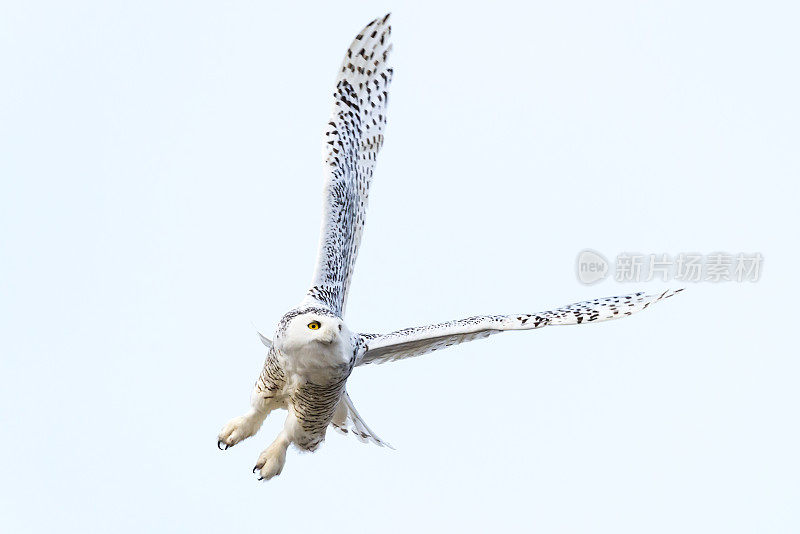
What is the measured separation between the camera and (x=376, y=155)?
33.3 ft

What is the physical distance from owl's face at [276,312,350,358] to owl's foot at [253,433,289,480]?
106cm

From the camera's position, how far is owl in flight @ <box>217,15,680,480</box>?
866 centimetres

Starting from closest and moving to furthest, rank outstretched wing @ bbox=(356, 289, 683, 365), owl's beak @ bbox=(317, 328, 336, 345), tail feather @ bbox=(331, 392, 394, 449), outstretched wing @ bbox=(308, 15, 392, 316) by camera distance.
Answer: owl's beak @ bbox=(317, 328, 336, 345) < outstretched wing @ bbox=(356, 289, 683, 365) < outstretched wing @ bbox=(308, 15, 392, 316) < tail feather @ bbox=(331, 392, 394, 449)

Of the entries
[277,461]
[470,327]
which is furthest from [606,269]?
[277,461]

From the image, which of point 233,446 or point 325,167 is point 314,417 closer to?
point 233,446

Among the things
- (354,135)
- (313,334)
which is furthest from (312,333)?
(354,135)

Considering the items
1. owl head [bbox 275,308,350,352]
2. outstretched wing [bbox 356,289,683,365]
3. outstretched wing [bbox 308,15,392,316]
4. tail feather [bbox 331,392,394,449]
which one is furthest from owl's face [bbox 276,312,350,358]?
tail feather [bbox 331,392,394,449]

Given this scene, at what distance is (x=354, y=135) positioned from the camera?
9.96m

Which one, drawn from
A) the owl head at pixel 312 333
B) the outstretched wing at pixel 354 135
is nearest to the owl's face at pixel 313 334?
the owl head at pixel 312 333

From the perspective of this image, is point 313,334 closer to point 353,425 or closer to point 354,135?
point 353,425

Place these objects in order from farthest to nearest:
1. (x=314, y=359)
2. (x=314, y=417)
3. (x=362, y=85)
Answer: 1. (x=362, y=85)
2. (x=314, y=417)
3. (x=314, y=359)

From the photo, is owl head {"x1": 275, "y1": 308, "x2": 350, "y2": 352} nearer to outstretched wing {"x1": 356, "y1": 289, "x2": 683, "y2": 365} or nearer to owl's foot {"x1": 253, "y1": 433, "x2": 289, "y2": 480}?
outstretched wing {"x1": 356, "y1": 289, "x2": 683, "y2": 365}

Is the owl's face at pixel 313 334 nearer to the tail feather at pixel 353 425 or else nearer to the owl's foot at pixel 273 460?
the owl's foot at pixel 273 460

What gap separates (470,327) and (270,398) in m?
1.53
